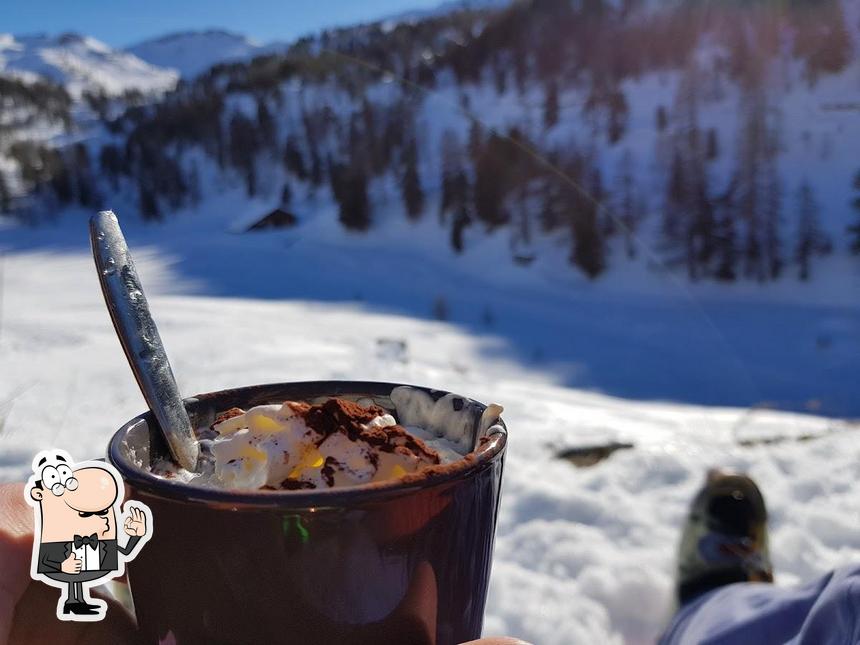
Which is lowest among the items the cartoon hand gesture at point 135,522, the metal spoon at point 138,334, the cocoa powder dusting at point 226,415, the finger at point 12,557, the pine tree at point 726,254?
the pine tree at point 726,254

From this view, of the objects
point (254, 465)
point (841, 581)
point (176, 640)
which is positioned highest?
point (254, 465)

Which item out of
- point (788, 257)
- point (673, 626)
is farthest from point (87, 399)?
point (788, 257)

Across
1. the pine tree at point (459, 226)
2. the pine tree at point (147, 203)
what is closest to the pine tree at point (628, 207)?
the pine tree at point (459, 226)

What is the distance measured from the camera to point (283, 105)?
13.6m

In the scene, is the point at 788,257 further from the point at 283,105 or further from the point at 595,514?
the point at 283,105

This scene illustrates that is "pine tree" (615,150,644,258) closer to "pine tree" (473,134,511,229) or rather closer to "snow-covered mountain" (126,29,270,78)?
"pine tree" (473,134,511,229)

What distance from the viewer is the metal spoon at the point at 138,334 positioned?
21.1 inches

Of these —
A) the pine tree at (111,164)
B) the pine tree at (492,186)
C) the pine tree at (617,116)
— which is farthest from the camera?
the pine tree at (617,116)

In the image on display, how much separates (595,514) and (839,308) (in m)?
5.10

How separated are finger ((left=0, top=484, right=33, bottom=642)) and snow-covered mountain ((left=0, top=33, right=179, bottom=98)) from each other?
4277 cm

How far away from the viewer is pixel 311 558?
44 centimetres

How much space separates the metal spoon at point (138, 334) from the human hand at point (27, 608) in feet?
0.61

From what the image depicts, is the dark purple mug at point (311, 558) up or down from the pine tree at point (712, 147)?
down

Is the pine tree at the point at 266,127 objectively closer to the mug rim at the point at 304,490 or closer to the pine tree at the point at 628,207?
the pine tree at the point at 628,207
